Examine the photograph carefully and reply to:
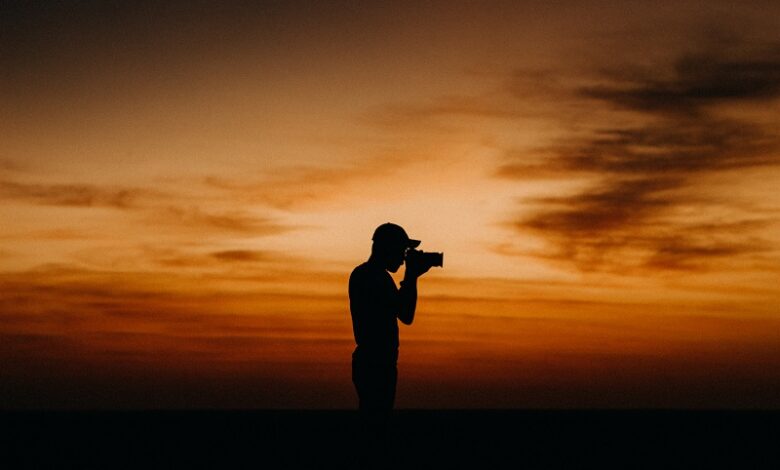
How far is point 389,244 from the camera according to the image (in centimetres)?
902

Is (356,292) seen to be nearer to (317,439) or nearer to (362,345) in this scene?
(362,345)

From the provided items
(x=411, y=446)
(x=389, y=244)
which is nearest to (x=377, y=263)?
(x=389, y=244)

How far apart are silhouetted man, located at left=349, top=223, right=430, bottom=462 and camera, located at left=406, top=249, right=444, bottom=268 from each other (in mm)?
166

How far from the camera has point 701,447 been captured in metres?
15.2

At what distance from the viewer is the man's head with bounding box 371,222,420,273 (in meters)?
9.02

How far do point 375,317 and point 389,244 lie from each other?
24.6 inches

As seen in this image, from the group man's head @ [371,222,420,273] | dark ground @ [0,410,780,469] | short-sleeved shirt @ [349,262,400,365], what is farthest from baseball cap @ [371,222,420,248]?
dark ground @ [0,410,780,469]

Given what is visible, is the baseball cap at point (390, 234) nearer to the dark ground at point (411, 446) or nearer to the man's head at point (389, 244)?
the man's head at point (389, 244)

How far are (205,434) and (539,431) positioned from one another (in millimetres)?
6194

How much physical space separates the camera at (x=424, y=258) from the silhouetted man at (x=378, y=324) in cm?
17

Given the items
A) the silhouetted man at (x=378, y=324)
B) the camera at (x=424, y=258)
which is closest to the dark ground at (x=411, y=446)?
the silhouetted man at (x=378, y=324)

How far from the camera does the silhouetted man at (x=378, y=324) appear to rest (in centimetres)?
888

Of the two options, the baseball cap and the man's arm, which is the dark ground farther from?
the baseball cap

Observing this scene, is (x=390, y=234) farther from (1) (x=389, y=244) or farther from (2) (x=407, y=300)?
(2) (x=407, y=300)
